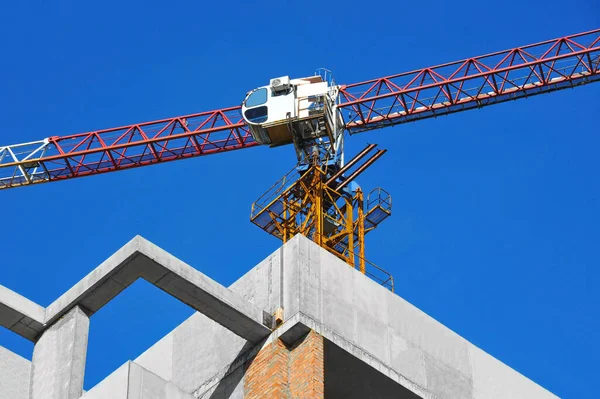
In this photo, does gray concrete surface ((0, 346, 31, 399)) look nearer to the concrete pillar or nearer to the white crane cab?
the concrete pillar

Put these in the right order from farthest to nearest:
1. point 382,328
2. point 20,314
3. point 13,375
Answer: point 13,375 < point 382,328 < point 20,314

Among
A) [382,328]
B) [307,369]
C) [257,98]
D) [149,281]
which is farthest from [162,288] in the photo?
[257,98]

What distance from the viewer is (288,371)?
127 ft

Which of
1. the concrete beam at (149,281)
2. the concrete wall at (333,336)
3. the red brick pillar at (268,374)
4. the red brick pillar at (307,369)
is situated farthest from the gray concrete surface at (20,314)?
the red brick pillar at (307,369)

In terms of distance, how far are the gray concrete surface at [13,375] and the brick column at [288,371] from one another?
12.0m

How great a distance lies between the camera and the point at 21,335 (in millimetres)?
39594

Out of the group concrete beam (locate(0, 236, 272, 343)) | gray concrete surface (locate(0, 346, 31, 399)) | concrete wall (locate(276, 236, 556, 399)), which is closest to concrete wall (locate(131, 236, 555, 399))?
concrete wall (locate(276, 236, 556, 399))

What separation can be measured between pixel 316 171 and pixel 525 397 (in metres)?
19.8

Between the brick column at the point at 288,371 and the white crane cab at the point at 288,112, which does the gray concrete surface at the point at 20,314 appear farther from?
the white crane cab at the point at 288,112

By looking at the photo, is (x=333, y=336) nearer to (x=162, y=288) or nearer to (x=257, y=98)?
(x=162, y=288)

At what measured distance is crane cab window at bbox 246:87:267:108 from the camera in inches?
2685

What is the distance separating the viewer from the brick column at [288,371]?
3772 cm

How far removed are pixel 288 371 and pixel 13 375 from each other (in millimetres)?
13738

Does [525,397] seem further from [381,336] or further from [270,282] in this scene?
[270,282]
